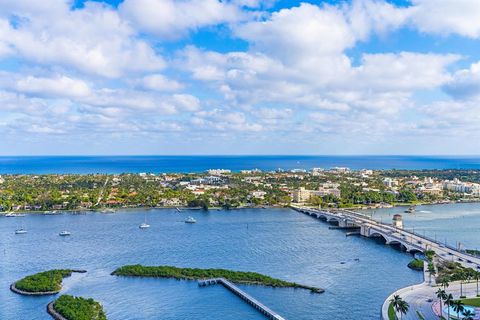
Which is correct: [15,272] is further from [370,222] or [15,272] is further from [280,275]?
[370,222]

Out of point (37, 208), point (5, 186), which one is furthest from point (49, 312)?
point (5, 186)

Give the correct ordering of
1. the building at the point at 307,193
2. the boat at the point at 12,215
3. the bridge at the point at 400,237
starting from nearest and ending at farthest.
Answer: the bridge at the point at 400,237
the boat at the point at 12,215
the building at the point at 307,193

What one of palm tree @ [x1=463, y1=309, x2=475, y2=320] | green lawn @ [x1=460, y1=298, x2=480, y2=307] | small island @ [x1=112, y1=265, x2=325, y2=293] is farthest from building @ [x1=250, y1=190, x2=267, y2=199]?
palm tree @ [x1=463, y1=309, x2=475, y2=320]

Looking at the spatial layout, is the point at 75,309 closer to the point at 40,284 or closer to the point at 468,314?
the point at 40,284

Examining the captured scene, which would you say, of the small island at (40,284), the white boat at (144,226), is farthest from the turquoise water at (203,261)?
the white boat at (144,226)

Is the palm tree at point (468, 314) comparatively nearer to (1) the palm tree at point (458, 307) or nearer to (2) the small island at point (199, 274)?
(1) the palm tree at point (458, 307)
